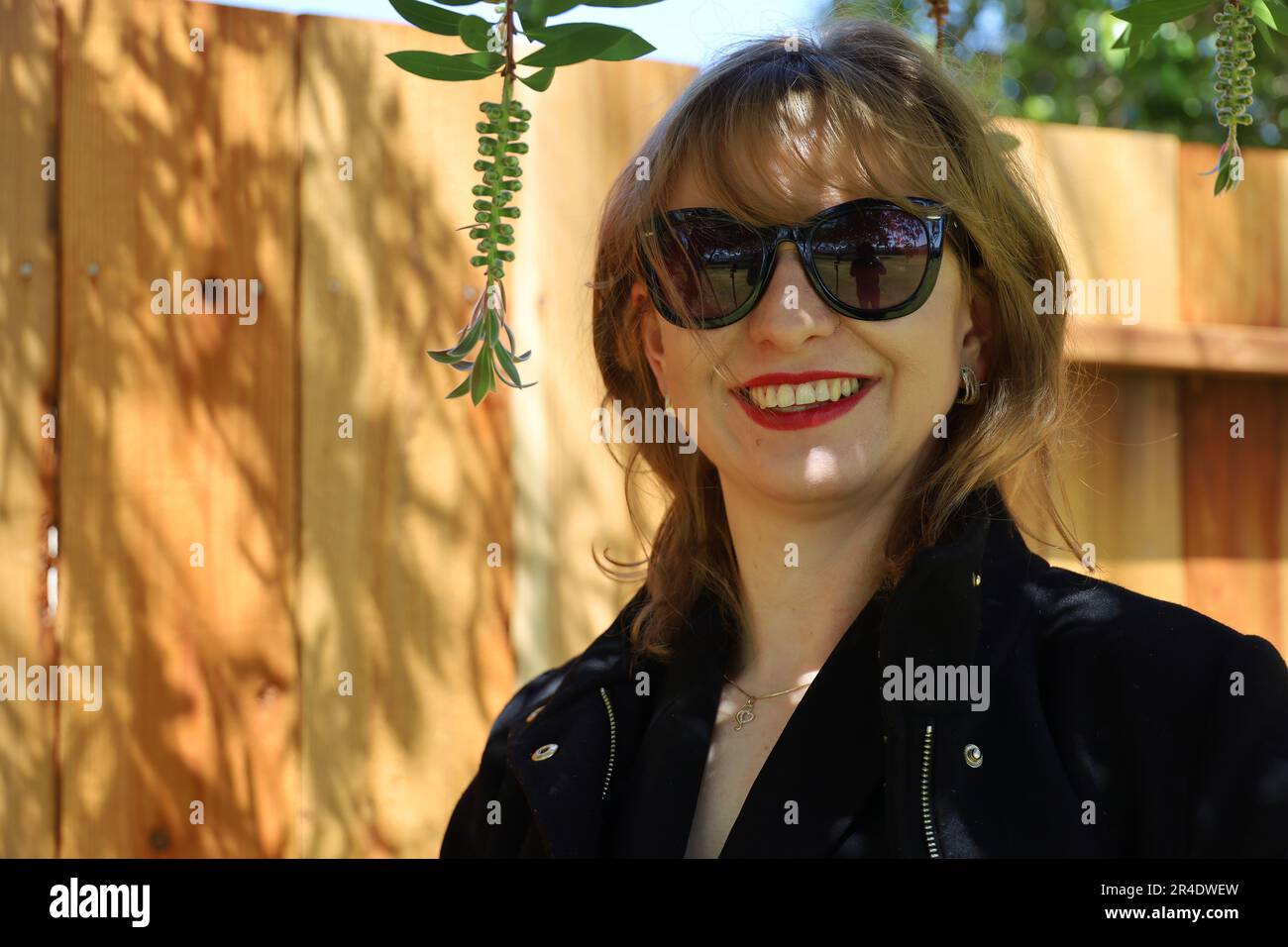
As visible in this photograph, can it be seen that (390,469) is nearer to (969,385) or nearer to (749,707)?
(749,707)

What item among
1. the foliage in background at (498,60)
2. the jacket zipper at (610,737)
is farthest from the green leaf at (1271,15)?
the jacket zipper at (610,737)

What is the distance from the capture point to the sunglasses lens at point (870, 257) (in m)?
1.55

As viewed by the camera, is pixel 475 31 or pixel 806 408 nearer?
pixel 475 31

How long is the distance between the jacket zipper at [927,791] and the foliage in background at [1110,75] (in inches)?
177

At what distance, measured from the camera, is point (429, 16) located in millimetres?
1072

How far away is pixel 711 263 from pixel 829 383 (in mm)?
212

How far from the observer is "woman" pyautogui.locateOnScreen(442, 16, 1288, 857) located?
1.37 m

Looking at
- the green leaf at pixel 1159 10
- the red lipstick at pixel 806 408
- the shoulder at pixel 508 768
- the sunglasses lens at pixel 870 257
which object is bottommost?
the shoulder at pixel 508 768

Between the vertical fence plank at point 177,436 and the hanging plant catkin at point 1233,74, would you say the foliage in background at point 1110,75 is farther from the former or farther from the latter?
the hanging plant catkin at point 1233,74

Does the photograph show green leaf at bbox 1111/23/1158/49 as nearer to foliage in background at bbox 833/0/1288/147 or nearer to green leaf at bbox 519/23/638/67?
green leaf at bbox 519/23/638/67

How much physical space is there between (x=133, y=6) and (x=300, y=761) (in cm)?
148

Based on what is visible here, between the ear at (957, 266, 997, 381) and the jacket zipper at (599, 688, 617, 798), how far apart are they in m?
0.69

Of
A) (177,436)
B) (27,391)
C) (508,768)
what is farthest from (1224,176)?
(27,391)

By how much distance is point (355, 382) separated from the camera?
101 inches
